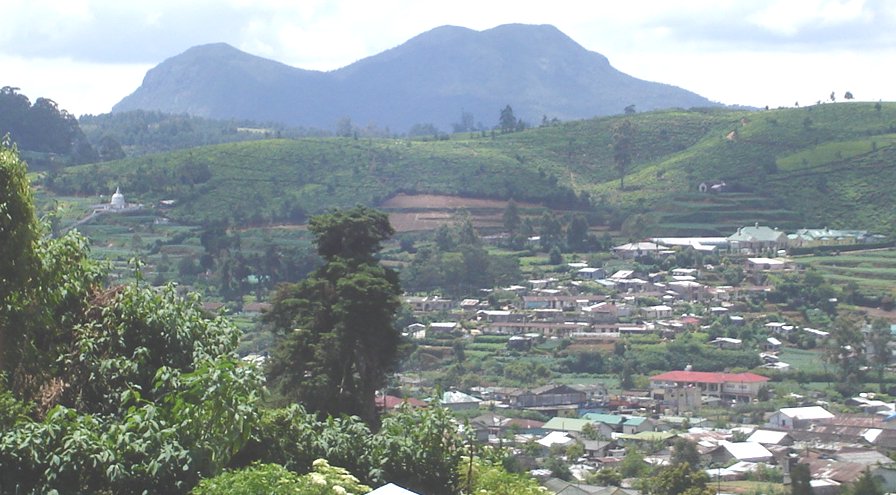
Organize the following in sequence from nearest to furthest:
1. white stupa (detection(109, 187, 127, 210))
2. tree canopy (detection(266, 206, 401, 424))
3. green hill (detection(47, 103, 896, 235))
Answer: tree canopy (detection(266, 206, 401, 424)) < white stupa (detection(109, 187, 127, 210)) < green hill (detection(47, 103, 896, 235))

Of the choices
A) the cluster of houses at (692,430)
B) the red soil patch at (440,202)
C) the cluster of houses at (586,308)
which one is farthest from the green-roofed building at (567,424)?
the red soil patch at (440,202)

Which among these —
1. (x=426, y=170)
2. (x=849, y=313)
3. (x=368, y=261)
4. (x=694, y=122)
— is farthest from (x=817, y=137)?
(x=368, y=261)

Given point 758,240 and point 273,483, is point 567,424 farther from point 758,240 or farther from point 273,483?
point 758,240

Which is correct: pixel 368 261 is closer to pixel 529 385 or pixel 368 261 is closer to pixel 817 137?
pixel 529 385

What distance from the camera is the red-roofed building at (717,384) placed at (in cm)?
3291

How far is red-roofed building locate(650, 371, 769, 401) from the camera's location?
3291 centimetres

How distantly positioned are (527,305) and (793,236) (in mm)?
12477

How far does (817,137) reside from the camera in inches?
2405

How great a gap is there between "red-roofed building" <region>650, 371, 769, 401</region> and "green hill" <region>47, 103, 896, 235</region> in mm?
20393

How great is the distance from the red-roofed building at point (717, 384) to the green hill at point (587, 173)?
66.9 feet

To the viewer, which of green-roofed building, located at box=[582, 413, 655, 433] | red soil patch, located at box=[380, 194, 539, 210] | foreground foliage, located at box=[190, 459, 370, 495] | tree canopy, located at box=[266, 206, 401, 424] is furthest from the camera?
red soil patch, located at box=[380, 194, 539, 210]

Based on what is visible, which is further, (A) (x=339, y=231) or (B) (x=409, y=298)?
(B) (x=409, y=298)

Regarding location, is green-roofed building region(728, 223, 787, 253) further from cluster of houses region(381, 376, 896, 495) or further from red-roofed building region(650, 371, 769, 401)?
red-roofed building region(650, 371, 769, 401)

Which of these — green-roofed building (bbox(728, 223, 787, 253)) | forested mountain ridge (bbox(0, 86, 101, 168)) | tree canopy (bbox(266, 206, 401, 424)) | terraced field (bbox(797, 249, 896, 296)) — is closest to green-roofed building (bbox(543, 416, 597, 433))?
tree canopy (bbox(266, 206, 401, 424))
